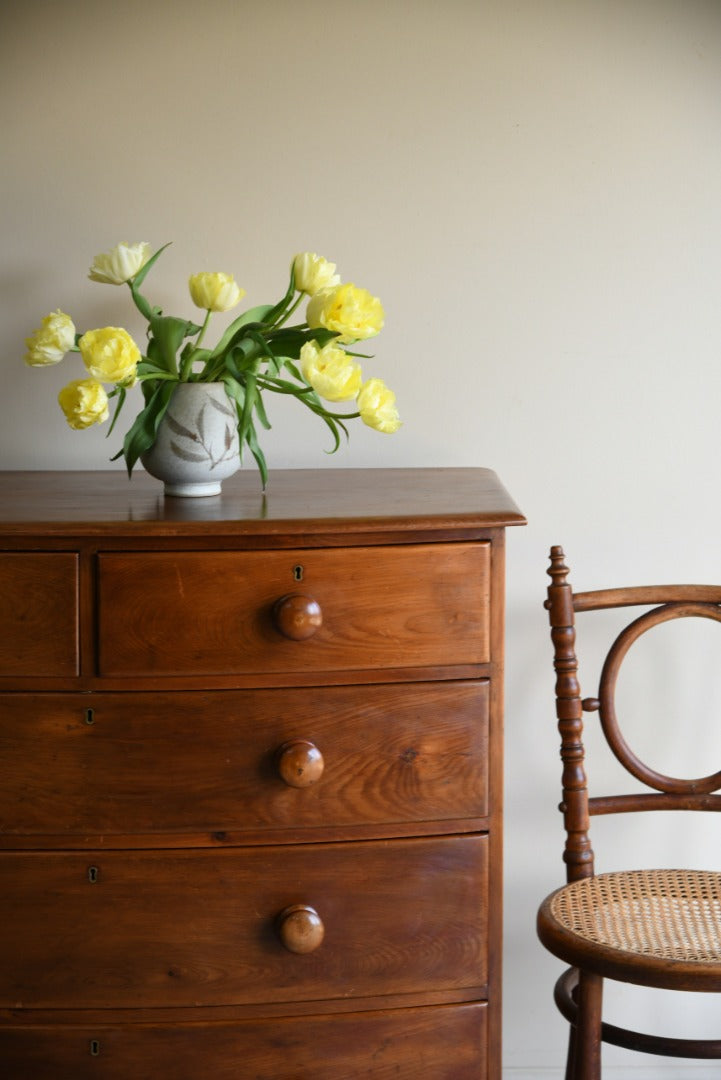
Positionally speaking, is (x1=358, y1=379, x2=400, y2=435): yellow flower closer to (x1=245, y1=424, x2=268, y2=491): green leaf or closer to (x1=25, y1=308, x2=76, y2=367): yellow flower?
(x1=245, y1=424, x2=268, y2=491): green leaf

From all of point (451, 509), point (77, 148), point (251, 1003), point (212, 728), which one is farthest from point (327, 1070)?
point (77, 148)

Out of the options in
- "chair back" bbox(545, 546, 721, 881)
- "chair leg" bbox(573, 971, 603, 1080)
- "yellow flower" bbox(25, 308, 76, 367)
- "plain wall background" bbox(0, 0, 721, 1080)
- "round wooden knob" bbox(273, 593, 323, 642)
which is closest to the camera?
"round wooden knob" bbox(273, 593, 323, 642)

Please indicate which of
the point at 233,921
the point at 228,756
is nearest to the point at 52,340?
the point at 228,756

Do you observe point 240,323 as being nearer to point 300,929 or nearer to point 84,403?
point 84,403

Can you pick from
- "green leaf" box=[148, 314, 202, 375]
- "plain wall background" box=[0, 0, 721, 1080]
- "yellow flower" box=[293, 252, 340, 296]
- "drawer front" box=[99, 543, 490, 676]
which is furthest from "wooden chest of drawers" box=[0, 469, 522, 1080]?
"plain wall background" box=[0, 0, 721, 1080]

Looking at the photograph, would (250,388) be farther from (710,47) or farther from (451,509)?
(710,47)

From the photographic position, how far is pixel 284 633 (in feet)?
5.24

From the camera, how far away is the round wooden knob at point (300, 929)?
1.63 meters

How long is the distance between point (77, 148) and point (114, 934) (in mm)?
1317

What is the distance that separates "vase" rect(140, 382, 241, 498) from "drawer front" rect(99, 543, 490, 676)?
0.66 ft

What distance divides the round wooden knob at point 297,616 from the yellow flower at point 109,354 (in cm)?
40

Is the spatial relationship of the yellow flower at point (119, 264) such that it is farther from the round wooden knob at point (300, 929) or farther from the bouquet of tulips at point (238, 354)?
the round wooden knob at point (300, 929)

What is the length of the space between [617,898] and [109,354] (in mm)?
1098

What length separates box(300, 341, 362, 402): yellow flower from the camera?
167cm
